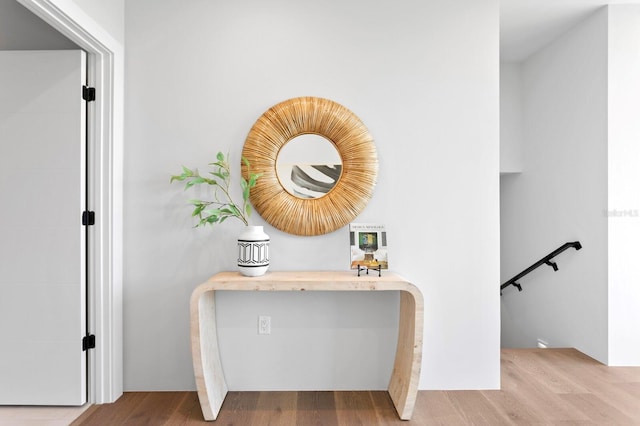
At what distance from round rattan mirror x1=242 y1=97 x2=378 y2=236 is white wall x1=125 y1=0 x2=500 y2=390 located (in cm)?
9

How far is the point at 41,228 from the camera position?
2.56 metres

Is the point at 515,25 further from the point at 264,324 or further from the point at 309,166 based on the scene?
the point at 264,324

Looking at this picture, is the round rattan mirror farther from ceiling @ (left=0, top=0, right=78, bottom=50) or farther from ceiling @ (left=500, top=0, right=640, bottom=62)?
ceiling @ (left=500, top=0, right=640, bottom=62)

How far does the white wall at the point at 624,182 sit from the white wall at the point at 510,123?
1211 millimetres

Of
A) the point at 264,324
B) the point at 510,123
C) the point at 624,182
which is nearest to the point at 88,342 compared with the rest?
the point at 264,324

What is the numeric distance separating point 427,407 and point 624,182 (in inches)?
88.6

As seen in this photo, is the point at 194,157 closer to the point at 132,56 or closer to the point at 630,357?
the point at 132,56

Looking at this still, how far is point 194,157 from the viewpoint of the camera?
2.76 meters

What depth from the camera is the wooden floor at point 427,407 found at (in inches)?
93.8

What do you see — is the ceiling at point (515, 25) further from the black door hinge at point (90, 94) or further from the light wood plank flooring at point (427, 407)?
the light wood plank flooring at point (427, 407)

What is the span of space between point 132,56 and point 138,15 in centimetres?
26

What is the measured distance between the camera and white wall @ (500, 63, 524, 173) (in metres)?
4.47

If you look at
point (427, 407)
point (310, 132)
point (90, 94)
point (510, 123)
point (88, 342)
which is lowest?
point (427, 407)

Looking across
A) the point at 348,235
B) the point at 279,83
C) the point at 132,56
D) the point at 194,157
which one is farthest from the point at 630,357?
the point at 132,56
